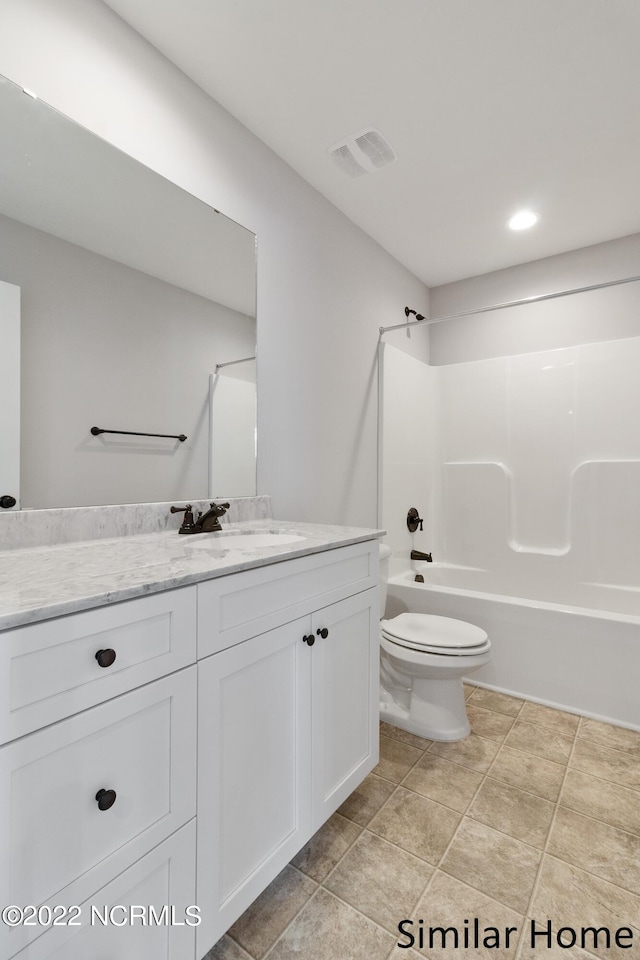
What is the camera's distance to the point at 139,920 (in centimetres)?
77

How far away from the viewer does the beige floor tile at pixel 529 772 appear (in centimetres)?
158

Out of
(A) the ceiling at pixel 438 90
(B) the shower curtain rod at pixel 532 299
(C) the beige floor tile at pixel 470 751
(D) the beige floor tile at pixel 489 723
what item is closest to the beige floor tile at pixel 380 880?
(C) the beige floor tile at pixel 470 751

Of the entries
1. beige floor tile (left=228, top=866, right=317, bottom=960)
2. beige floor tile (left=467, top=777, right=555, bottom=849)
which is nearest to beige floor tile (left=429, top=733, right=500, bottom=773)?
beige floor tile (left=467, top=777, right=555, bottom=849)

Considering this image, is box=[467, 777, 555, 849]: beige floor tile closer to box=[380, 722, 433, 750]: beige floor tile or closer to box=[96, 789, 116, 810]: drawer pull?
box=[380, 722, 433, 750]: beige floor tile

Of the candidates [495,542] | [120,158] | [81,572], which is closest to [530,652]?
[495,542]

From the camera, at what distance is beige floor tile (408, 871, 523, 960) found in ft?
3.38

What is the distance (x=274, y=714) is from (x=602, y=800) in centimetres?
127

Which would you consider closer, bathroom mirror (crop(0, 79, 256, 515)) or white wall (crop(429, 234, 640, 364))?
bathroom mirror (crop(0, 79, 256, 515))

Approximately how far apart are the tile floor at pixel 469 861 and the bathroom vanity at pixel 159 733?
167 mm

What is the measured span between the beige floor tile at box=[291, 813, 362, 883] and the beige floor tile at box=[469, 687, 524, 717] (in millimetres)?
1024

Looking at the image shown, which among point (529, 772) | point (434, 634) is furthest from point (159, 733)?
point (529, 772)

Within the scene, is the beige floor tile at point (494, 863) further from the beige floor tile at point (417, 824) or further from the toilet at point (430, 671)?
the toilet at point (430, 671)

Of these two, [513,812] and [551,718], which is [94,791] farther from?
[551,718]

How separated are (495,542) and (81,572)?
2.65 meters
